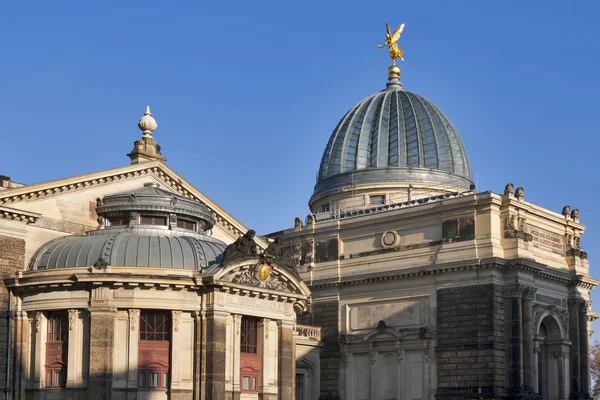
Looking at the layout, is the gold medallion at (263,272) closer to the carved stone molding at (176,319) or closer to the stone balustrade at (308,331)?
the carved stone molding at (176,319)

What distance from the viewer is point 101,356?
51406mm

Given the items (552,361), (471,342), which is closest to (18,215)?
(471,342)

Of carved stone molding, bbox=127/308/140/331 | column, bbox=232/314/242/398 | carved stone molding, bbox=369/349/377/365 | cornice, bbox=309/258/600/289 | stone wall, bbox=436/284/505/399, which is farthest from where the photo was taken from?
carved stone molding, bbox=369/349/377/365

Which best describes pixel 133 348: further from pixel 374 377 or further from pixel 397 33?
pixel 397 33

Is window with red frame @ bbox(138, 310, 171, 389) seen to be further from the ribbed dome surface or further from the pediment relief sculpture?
the pediment relief sculpture

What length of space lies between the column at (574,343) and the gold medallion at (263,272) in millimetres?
31020

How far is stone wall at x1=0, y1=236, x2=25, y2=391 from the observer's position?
172 feet

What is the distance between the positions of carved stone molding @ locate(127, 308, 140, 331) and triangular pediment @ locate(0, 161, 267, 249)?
7.73m

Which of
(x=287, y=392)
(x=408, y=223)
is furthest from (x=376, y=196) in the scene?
(x=287, y=392)

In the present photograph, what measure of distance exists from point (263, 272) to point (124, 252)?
24.8ft

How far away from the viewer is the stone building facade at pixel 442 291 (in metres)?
72.2

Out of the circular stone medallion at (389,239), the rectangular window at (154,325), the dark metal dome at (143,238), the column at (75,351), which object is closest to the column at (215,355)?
the rectangular window at (154,325)

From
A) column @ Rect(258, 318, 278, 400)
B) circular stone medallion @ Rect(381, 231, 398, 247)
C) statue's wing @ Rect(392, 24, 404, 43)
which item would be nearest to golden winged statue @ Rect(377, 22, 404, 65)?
statue's wing @ Rect(392, 24, 404, 43)

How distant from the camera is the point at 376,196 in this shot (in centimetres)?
8931
